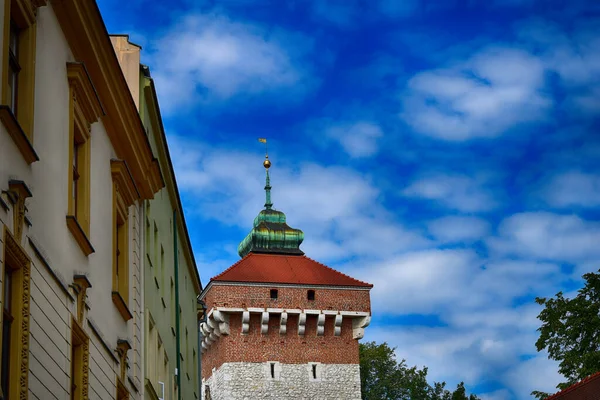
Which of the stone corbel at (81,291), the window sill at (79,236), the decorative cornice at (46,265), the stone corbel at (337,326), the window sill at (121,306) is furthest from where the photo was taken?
the stone corbel at (337,326)

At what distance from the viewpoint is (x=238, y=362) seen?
46.1 metres

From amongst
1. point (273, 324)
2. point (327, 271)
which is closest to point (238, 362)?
point (273, 324)

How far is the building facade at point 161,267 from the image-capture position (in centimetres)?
1816

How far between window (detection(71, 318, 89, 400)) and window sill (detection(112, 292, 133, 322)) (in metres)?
1.99

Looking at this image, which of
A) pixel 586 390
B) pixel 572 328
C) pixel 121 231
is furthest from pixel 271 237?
pixel 121 231

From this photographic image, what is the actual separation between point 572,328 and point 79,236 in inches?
1151

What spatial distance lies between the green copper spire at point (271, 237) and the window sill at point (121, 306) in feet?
120

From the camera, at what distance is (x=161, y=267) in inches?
816

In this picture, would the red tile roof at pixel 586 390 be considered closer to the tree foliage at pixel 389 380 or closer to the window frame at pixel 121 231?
the window frame at pixel 121 231

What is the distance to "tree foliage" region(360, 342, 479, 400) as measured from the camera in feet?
192

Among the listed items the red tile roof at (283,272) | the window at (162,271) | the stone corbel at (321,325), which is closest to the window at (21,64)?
the window at (162,271)

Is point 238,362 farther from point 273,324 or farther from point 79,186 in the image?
point 79,186

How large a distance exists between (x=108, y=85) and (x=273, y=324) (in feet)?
111

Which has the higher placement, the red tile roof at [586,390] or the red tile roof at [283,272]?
the red tile roof at [283,272]
